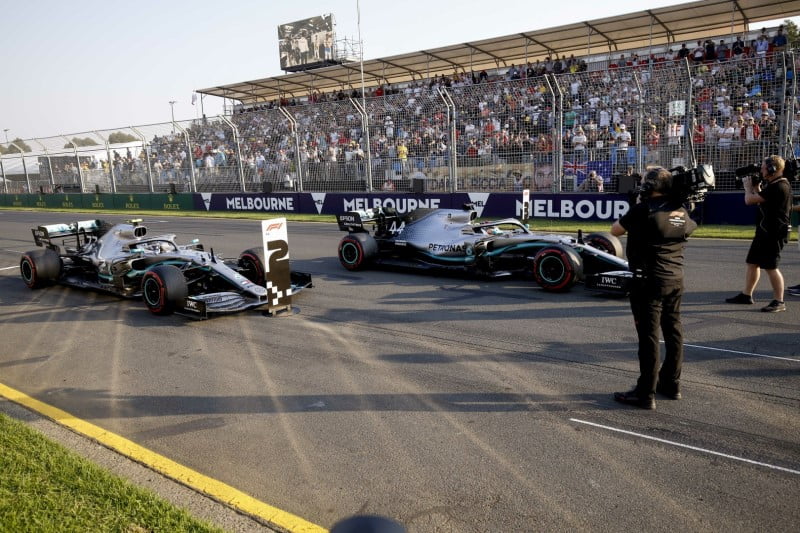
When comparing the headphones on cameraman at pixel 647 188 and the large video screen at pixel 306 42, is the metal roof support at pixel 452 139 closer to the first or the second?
the headphones on cameraman at pixel 647 188

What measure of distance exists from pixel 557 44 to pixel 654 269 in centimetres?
2393

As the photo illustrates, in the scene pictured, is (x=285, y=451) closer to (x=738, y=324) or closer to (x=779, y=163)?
(x=738, y=324)

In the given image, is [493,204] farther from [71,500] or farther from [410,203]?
[71,500]

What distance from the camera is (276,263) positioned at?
795 cm

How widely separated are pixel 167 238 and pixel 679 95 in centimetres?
1377

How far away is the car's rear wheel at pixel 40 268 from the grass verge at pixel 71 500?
6.89m

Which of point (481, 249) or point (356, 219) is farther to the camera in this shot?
point (356, 219)

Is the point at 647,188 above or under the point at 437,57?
under

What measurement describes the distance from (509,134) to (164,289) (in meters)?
13.5

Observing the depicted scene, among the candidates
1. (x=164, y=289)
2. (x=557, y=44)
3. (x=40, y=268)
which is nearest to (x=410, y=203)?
(x=557, y=44)

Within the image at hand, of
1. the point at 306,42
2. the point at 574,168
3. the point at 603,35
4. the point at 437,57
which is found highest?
the point at 306,42

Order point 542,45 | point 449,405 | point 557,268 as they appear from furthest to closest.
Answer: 1. point 542,45
2. point 557,268
3. point 449,405

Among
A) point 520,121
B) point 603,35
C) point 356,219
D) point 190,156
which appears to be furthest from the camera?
point 190,156

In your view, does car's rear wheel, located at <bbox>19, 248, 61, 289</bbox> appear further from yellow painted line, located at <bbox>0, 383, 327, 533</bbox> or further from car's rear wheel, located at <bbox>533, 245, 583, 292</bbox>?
car's rear wheel, located at <bbox>533, 245, 583, 292</bbox>
